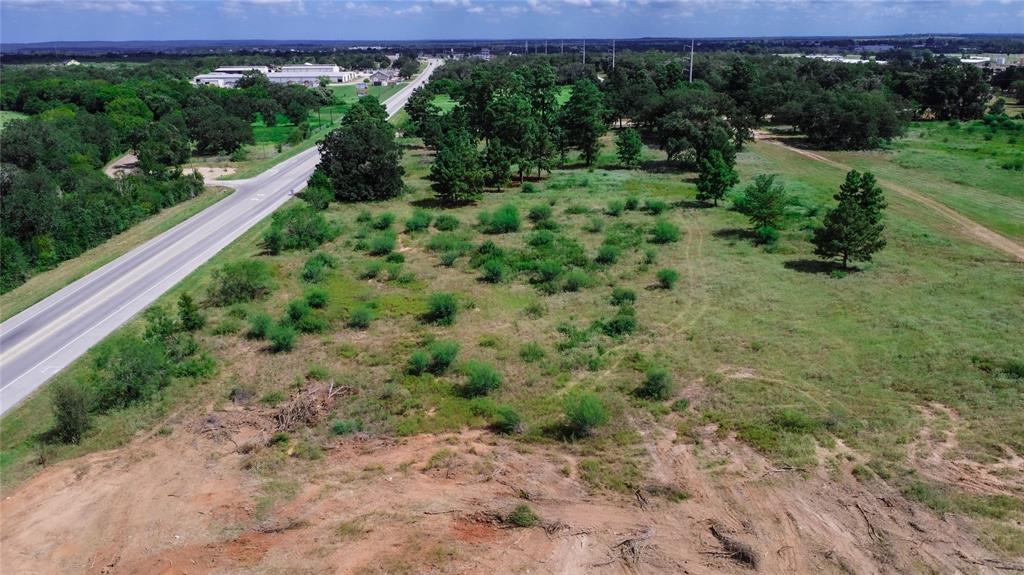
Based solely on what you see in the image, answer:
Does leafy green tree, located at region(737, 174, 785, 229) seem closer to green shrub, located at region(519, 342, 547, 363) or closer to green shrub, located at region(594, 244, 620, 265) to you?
green shrub, located at region(594, 244, 620, 265)

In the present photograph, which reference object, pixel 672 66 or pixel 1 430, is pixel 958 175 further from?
pixel 1 430

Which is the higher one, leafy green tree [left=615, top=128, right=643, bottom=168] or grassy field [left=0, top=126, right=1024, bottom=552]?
leafy green tree [left=615, top=128, right=643, bottom=168]

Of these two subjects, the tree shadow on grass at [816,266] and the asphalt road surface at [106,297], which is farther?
the tree shadow on grass at [816,266]

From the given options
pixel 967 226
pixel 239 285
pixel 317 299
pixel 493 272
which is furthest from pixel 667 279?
pixel 967 226

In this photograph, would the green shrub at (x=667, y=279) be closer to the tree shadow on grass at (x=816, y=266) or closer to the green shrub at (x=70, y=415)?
the tree shadow on grass at (x=816, y=266)

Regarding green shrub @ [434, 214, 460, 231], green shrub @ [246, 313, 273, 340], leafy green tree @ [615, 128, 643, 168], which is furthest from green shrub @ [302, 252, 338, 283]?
leafy green tree @ [615, 128, 643, 168]

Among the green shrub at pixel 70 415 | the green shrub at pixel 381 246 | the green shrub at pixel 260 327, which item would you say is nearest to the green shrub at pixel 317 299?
the green shrub at pixel 260 327

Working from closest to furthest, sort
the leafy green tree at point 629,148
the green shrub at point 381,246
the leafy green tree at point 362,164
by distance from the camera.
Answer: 1. the green shrub at point 381,246
2. the leafy green tree at point 362,164
3. the leafy green tree at point 629,148
